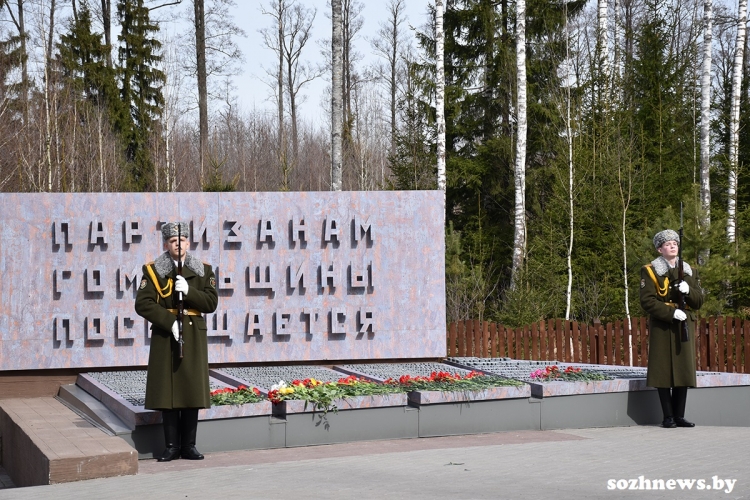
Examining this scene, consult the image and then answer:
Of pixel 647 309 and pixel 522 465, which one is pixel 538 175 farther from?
pixel 522 465

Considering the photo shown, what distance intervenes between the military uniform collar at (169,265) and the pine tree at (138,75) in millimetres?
29068

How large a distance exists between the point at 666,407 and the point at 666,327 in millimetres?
815

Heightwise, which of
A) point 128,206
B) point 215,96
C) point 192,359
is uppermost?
point 215,96

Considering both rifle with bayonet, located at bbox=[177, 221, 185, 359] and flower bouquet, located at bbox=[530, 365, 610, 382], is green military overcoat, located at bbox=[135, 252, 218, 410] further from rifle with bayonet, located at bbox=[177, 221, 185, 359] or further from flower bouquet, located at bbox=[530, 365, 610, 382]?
flower bouquet, located at bbox=[530, 365, 610, 382]

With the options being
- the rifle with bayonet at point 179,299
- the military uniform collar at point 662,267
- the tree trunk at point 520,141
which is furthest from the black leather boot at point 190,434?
the tree trunk at point 520,141

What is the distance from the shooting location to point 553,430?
33.1 feet

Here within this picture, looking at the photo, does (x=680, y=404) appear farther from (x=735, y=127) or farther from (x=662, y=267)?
(x=735, y=127)

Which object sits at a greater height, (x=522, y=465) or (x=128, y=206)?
(x=128, y=206)

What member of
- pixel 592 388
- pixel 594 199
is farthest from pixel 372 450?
pixel 594 199

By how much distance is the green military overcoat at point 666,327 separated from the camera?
1002 centimetres

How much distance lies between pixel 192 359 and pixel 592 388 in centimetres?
421

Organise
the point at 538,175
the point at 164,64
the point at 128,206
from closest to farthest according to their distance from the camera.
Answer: the point at 128,206, the point at 538,175, the point at 164,64

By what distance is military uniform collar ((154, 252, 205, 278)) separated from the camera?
8.73m

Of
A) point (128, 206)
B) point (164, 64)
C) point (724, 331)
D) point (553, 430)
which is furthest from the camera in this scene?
point (164, 64)
